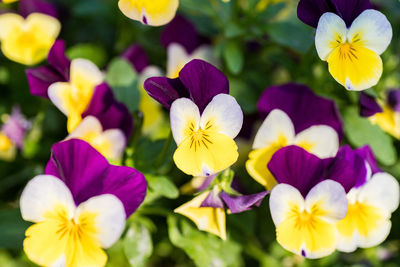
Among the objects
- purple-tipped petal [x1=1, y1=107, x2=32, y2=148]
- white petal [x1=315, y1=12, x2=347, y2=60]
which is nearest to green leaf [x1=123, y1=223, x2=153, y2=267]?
purple-tipped petal [x1=1, y1=107, x2=32, y2=148]

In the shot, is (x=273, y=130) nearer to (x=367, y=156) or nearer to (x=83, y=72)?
(x=367, y=156)

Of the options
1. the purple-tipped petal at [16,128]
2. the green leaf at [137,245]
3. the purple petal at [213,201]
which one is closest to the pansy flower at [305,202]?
the purple petal at [213,201]

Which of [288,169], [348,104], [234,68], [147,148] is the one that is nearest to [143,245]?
[147,148]

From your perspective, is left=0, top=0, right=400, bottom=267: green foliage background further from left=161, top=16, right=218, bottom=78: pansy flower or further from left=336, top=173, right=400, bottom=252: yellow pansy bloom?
left=336, top=173, right=400, bottom=252: yellow pansy bloom

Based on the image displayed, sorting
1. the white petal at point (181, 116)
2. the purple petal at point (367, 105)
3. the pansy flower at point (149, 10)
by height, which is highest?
the pansy flower at point (149, 10)

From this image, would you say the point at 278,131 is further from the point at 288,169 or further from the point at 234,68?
the point at 234,68

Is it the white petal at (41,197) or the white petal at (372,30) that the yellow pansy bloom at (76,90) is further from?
the white petal at (372,30)

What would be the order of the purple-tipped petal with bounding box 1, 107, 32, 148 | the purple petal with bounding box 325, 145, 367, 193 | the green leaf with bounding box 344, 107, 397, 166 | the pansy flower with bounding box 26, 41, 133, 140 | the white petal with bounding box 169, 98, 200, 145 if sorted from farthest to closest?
the purple-tipped petal with bounding box 1, 107, 32, 148 → the green leaf with bounding box 344, 107, 397, 166 → the pansy flower with bounding box 26, 41, 133, 140 → the purple petal with bounding box 325, 145, 367, 193 → the white petal with bounding box 169, 98, 200, 145
